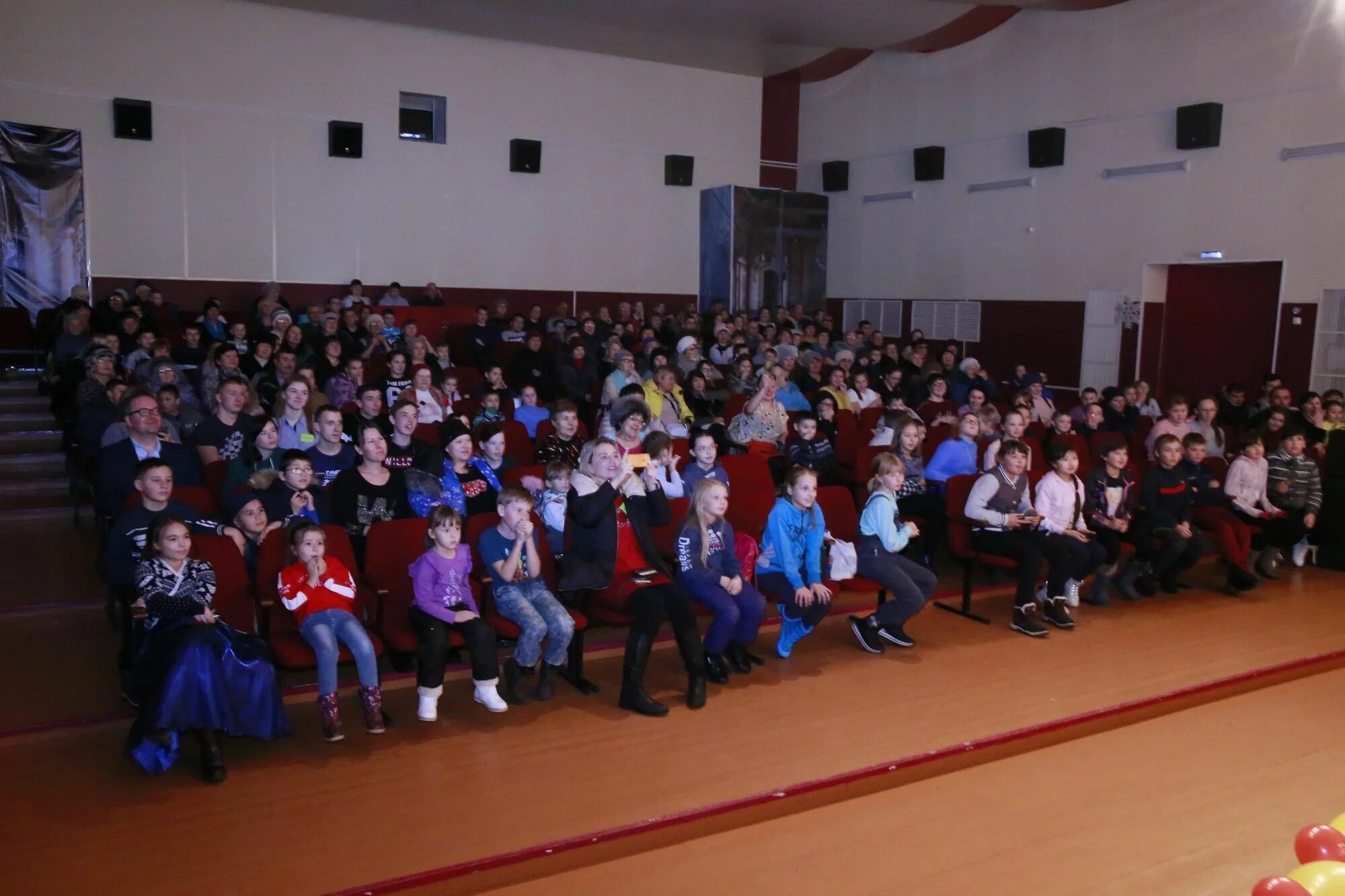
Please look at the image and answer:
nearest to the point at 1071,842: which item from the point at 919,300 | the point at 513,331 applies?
the point at 513,331

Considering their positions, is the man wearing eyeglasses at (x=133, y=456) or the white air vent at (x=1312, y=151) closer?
the man wearing eyeglasses at (x=133, y=456)

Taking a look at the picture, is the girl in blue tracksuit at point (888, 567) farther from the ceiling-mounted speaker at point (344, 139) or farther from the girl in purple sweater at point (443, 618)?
the ceiling-mounted speaker at point (344, 139)

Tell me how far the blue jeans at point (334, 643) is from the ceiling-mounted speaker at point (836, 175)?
11.3 metres

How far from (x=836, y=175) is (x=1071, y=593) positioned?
9281mm

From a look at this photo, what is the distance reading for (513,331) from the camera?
1060 cm

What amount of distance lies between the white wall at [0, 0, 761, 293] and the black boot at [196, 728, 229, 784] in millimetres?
8399

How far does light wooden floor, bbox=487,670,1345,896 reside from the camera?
9.72ft

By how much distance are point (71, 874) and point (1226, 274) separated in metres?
10.6

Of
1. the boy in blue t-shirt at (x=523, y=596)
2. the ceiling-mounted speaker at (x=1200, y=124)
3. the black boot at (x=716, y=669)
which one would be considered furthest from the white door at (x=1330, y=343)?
the boy in blue t-shirt at (x=523, y=596)

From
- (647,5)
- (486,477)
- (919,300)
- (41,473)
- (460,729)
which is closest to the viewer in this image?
(460,729)

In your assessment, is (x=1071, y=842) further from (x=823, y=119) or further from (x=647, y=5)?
(x=823, y=119)

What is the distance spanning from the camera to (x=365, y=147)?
1152cm

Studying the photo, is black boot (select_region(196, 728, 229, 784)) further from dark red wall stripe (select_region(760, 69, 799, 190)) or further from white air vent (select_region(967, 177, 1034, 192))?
dark red wall stripe (select_region(760, 69, 799, 190))

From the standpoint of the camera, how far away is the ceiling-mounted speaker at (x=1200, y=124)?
979cm
